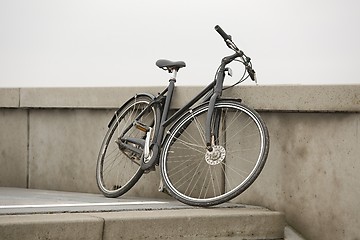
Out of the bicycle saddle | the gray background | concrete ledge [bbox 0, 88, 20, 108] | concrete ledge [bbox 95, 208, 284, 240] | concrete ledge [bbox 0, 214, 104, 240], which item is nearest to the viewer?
concrete ledge [bbox 0, 214, 104, 240]

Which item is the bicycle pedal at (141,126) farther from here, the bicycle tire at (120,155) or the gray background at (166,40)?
the gray background at (166,40)

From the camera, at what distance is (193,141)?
8.36 meters

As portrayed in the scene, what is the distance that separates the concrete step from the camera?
621 centimetres

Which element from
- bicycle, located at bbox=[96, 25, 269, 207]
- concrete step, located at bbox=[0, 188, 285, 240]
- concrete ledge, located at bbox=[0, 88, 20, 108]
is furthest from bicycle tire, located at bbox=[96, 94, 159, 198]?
concrete ledge, located at bbox=[0, 88, 20, 108]

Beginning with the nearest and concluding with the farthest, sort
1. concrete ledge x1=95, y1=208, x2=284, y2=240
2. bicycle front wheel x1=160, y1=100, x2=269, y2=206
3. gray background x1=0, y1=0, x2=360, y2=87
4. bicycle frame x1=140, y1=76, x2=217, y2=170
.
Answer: concrete ledge x1=95, y1=208, x2=284, y2=240 → bicycle front wheel x1=160, y1=100, x2=269, y2=206 → bicycle frame x1=140, y1=76, x2=217, y2=170 → gray background x1=0, y1=0, x2=360, y2=87

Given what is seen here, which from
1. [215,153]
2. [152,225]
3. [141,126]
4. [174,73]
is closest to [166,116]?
[141,126]

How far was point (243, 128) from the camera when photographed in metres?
8.03

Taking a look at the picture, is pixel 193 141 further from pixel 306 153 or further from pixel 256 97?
pixel 306 153

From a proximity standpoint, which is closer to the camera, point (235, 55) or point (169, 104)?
point (235, 55)

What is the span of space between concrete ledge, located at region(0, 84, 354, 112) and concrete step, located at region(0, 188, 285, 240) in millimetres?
860

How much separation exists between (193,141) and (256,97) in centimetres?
75

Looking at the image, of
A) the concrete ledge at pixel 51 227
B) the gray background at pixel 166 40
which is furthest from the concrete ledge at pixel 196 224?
the gray background at pixel 166 40

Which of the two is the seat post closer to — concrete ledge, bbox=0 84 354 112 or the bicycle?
the bicycle

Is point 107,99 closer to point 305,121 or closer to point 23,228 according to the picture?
point 305,121
